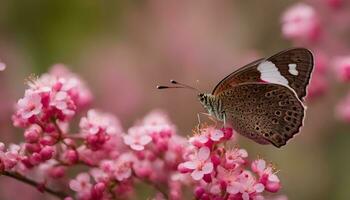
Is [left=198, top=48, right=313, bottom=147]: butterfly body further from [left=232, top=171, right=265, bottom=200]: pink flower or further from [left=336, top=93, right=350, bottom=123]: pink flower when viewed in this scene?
[left=336, top=93, right=350, bottom=123]: pink flower

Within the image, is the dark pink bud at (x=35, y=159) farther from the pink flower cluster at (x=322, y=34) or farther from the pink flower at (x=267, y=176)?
the pink flower cluster at (x=322, y=34)

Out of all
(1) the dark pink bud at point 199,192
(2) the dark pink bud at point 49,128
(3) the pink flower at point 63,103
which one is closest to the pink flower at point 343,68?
(1) the dark pink bud at point 199,192

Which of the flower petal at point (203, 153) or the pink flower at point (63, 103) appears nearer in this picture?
the flower petal at point (203, 153)

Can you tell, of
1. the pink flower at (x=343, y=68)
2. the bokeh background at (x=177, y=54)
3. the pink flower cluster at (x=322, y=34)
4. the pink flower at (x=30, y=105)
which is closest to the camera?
the pink flower at (x=30, y=105)

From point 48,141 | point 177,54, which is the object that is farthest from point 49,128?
point 177,54

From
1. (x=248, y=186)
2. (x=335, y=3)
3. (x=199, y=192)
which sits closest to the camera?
(x=248, y=186)

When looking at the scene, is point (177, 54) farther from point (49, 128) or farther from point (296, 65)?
point (49, 128)
